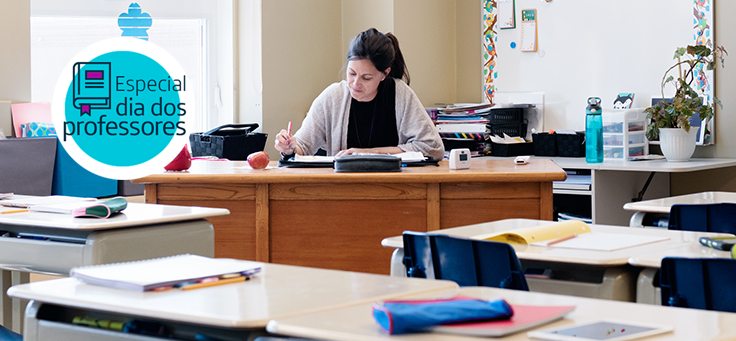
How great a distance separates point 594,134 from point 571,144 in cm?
37

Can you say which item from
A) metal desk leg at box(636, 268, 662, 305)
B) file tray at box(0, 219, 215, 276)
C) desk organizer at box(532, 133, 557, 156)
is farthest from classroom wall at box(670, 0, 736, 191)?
file tray at box(0, 219, 215, 276)

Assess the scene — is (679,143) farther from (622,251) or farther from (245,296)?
(245,296)

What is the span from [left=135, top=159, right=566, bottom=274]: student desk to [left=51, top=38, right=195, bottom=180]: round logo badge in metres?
1.83

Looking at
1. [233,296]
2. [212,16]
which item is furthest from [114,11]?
[233,296]

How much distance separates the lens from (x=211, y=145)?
4.46 meters

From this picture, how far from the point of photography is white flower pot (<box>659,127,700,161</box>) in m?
3.97

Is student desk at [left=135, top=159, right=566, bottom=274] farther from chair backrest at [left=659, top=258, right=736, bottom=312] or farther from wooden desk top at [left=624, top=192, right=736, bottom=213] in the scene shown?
chair backrest at [left=659, top=258, right=736, bottom=312]

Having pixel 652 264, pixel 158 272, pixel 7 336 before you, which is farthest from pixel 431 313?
pixel 7 336

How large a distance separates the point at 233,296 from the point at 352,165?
5.83ft

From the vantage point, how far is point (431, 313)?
3.02 feet

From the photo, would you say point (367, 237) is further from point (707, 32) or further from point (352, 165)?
point (707, 32)

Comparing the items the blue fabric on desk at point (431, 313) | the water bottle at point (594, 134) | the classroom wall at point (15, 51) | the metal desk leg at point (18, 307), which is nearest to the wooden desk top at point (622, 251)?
the blue fabric on desk at point (431, 313)

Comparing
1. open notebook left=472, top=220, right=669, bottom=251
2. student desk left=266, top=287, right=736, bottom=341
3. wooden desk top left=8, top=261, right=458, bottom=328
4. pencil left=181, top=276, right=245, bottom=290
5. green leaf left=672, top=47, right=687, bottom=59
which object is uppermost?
green leaf left=672, top=47, right=687, bottom=59

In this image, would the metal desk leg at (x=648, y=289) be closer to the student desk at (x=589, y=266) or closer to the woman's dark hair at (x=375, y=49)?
the student desk at (x=589, y=266)
